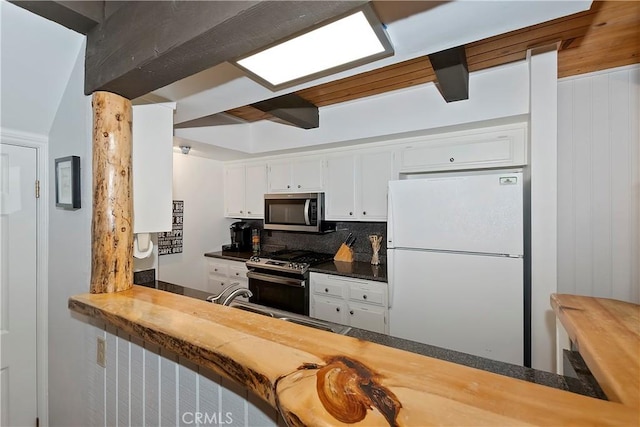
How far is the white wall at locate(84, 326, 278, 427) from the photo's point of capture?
0.86 metres

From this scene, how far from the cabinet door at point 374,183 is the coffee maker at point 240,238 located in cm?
186

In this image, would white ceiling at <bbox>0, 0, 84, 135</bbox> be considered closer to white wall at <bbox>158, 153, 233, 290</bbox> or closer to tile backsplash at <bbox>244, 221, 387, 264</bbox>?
white wall at <bbox>158, 153, 233, 290</bbox>

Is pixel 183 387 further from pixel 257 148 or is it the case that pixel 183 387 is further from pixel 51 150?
pixel 257 148

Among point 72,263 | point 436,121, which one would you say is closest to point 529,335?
point 436,121

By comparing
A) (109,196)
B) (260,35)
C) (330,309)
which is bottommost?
(330,309)

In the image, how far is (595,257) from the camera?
2.04 metres

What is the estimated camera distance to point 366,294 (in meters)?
2.58

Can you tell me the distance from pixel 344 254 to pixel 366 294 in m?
0.70

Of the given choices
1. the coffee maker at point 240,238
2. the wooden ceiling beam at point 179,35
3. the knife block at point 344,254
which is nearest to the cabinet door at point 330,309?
the knife block at point 344,254

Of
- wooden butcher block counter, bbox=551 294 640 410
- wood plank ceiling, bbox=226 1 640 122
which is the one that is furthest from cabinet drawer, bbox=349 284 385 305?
wood plank ceiling, bbox=226 1 640 122

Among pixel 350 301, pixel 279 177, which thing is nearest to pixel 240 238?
pixel 279 177

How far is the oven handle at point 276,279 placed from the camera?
291 cm

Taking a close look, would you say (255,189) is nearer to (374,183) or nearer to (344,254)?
(344,254)

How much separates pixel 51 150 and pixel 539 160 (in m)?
3.02
